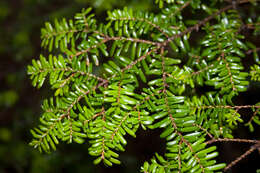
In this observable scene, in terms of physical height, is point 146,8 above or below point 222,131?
above

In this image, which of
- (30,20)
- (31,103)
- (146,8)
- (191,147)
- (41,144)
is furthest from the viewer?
(31,103)

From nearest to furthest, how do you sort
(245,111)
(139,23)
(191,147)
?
1. (191,147)
2. (139,23)
3. (245,111)

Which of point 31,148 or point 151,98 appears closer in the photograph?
point 151,98

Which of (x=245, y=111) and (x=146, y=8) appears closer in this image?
(x=146, y=8)

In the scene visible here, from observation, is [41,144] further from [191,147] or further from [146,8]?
[146,8]

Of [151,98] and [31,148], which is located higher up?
[151,98]

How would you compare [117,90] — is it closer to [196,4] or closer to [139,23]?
[139,23]

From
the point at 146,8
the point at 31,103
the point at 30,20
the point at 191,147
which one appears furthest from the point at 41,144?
the point at 31,103

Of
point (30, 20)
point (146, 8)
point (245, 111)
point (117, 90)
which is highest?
point (30, 20)

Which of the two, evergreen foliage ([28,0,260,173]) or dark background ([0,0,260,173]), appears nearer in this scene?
evergreen foliage ([28,0,260,173])

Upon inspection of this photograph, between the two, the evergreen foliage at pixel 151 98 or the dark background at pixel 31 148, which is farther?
the dark background at pixel 31 148
